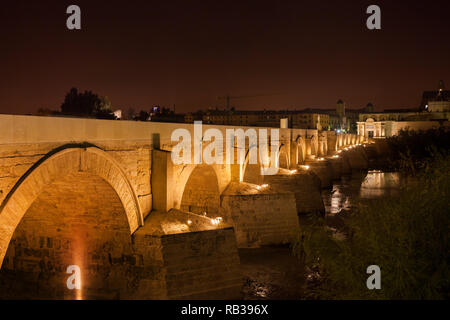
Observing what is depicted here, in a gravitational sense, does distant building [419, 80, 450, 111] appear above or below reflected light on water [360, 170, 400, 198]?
above

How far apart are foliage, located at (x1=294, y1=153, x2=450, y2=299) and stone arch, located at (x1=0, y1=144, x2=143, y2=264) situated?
3.78 metres

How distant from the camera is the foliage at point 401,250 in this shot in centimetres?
587

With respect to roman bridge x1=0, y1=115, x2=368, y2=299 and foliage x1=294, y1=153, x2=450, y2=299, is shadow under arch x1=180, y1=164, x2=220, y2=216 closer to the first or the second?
roman bridge x1=0, y1=115, x2=368, y2=299

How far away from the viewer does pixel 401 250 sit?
6.11 metres

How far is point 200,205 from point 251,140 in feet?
14.5

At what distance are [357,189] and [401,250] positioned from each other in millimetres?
24408

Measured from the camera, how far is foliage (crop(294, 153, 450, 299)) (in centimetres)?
587

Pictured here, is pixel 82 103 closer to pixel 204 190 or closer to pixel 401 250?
pixel 204 190

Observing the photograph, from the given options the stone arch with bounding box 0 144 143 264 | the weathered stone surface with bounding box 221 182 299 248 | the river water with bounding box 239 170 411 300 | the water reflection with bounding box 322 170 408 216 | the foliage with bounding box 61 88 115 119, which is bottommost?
the river water with bounding box 239 170 411 300

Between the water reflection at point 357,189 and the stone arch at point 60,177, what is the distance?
1366 cm

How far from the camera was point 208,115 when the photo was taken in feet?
232

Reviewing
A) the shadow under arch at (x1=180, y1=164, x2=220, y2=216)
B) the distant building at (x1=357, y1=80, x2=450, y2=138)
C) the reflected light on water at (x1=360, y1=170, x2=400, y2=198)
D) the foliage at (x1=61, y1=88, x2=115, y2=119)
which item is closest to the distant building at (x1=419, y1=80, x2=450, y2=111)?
the distant building at (x1=357, y1=80, x2=450, y2=138)
